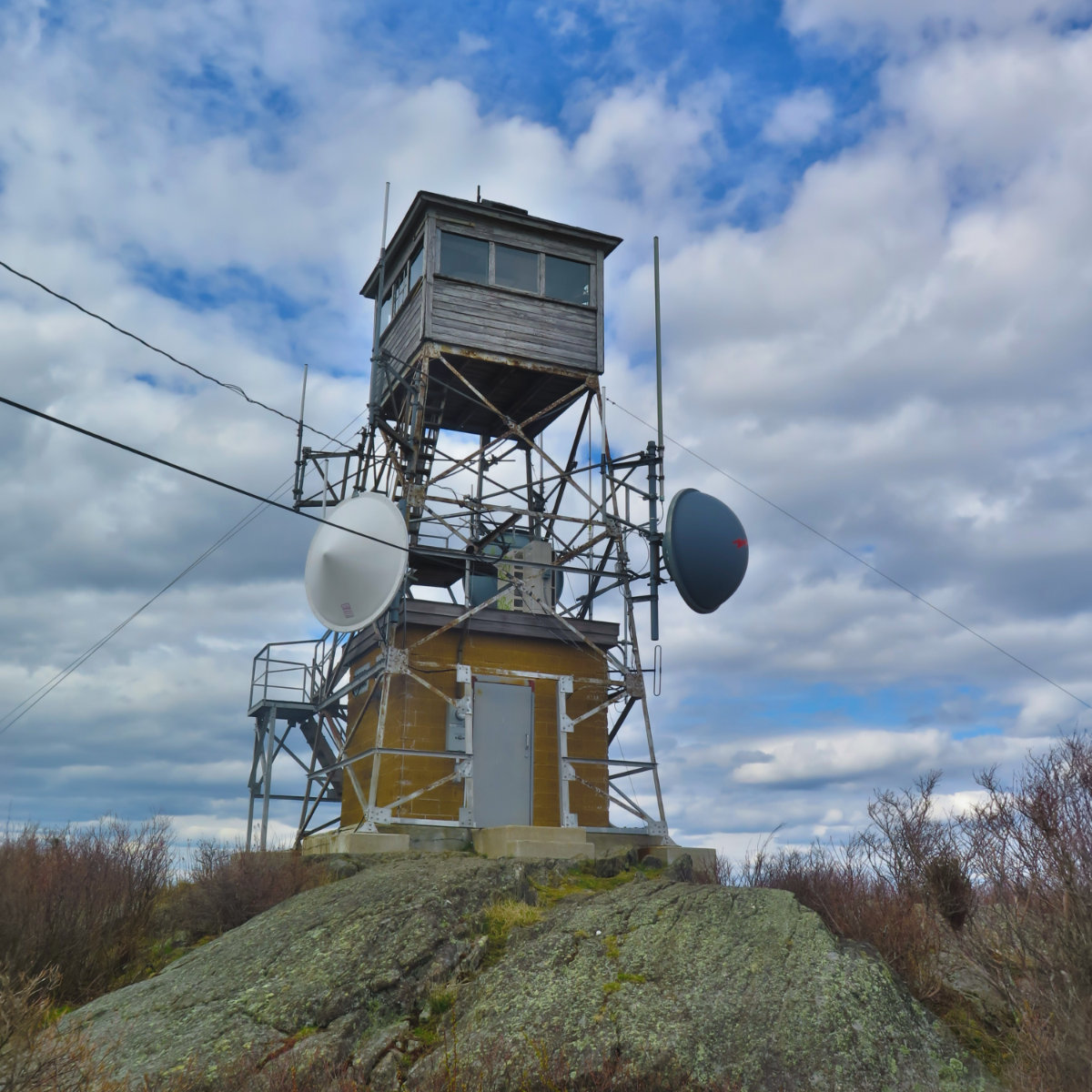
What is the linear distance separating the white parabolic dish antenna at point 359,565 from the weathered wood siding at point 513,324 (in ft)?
15.3

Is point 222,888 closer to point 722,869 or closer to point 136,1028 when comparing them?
point 136,1028

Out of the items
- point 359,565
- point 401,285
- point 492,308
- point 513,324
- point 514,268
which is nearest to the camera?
point 359,565

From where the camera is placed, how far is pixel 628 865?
1908 cm

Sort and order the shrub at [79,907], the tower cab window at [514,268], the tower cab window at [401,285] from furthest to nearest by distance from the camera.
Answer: the tower cab window at [401,285], the tower cab window at [514,268], the shrub at [79,907]

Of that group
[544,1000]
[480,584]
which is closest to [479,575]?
[480,584]

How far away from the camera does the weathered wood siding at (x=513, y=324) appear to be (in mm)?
22453

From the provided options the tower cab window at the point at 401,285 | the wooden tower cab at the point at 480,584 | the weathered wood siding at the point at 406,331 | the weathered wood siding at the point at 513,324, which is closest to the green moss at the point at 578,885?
the wooden tower cab at the point at 480,584

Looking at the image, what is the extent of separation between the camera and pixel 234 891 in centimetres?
1572

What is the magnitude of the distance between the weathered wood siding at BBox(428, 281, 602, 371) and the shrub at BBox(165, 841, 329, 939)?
444 inches

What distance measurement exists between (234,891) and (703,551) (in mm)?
10789

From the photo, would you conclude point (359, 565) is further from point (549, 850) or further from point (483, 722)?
point (549, 850)

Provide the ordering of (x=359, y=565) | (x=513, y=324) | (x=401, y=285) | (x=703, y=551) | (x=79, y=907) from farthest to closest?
(x=401, y=285), (x=513, y=324), (x=703, y=551), (x=359, y=565), (x=79, y=907)

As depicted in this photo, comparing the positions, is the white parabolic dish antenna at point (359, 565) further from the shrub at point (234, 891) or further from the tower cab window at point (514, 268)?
the tower cab window at point (514, 268)

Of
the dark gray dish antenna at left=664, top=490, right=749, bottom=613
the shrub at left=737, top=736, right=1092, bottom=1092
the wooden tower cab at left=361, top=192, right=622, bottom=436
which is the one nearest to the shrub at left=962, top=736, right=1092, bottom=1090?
the shrub at left=737, top=736, right=1092, bottom=1092
